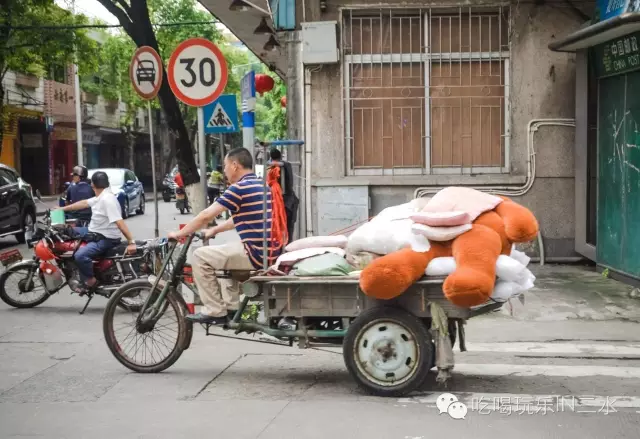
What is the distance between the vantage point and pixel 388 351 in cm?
585

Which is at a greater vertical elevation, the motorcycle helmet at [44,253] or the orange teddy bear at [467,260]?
the orange teddy bear at [467,260]

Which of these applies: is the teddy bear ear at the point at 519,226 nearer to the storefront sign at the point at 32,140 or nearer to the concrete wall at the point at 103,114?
the storefront sign at the point at 32,140

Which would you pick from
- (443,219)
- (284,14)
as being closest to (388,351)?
(443,219)

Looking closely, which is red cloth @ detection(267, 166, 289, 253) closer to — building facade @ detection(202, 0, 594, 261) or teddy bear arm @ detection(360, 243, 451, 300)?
teddy bear arm @ detection(360, 243, 451, 300)

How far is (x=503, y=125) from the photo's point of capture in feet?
37.9

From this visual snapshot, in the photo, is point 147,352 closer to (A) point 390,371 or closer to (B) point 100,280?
(A) point 390,371

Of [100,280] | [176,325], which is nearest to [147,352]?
[176,325]

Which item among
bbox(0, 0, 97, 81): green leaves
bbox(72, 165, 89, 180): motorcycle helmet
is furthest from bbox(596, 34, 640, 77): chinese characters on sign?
bbox(0, 0, 97, 81): green leaves

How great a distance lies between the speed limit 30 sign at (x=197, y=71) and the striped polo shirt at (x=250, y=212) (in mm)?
2928

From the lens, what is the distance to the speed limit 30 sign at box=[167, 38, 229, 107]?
30.5 feet

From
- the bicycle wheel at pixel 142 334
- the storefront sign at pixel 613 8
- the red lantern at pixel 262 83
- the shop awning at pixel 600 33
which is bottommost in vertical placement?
the bicycle wheel at pixel 142 334

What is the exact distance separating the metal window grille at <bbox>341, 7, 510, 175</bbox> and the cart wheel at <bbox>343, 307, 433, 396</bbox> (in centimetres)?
592

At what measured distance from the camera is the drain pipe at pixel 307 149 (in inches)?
451

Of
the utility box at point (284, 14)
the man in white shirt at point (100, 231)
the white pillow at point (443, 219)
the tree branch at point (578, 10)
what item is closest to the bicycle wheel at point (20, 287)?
the man in white shirt at point (100, 231)
